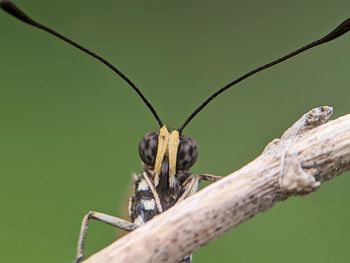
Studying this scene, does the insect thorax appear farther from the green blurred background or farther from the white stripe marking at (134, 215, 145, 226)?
the green blurred background

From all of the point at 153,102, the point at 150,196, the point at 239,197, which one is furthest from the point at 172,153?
the point at 153,102

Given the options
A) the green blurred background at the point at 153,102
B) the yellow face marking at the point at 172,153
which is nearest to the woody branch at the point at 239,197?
the yellow face marking at the point at 172,153

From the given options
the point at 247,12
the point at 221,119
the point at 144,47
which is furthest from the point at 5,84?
the point at 247,12

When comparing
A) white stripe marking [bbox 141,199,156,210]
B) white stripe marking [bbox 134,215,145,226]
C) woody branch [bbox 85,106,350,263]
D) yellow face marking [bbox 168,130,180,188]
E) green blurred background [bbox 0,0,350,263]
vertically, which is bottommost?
woody branch [bbox 85,106,350,263]

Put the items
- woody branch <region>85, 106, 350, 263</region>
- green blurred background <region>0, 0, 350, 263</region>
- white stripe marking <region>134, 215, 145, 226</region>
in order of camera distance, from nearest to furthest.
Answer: woody branch <region>85, 106, 350, 263</region>
white stripe marking <region>134, 215, 145, 226</region>
green blurred background <region>0, 0, 350, 263</region>

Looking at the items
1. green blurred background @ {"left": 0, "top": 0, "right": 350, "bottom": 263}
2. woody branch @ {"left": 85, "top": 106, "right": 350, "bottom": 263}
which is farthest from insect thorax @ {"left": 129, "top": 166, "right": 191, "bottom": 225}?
woody branch @ {"left": 85, "top": 106, "right": 350, "bottom": 263}

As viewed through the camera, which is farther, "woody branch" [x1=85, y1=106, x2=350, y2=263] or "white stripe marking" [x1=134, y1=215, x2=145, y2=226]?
"white stripe marking" [x1=134, y1=215, x2=145, y2=226]

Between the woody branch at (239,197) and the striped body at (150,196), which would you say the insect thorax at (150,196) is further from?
the woody branch at (239,197)

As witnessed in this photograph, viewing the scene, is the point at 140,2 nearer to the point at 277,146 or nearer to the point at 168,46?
the point at 168,46
